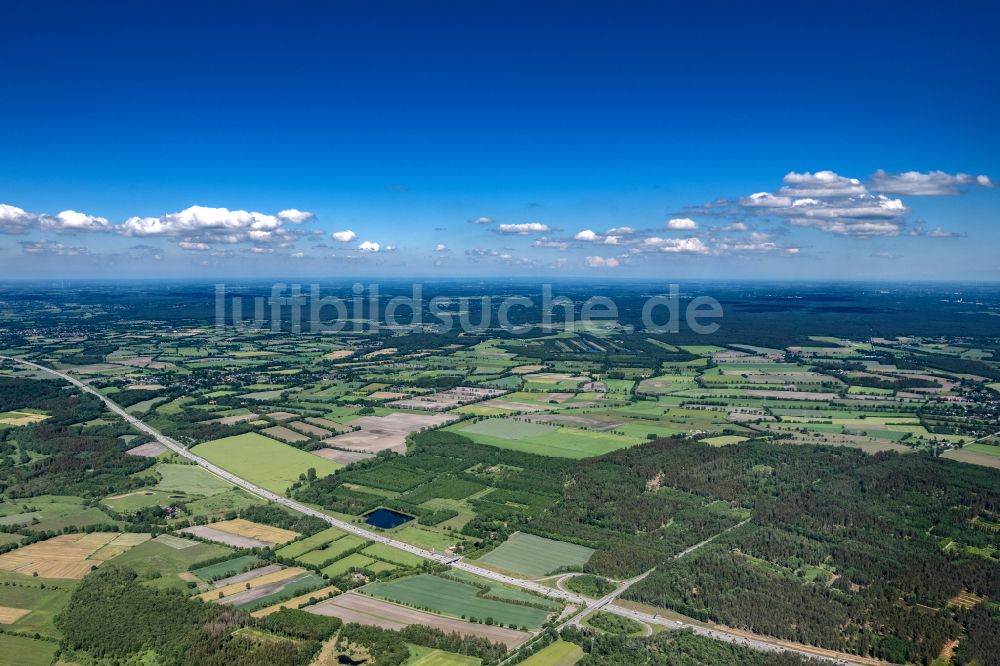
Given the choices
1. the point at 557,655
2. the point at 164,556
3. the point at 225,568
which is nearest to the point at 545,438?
the point at 225,568

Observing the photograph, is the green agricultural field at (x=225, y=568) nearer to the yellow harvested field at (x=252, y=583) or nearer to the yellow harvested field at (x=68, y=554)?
the yellow harvested field at (x=252, y=583)

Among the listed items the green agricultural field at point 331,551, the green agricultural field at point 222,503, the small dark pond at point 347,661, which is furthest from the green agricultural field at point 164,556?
the small dark pond at point 347,661

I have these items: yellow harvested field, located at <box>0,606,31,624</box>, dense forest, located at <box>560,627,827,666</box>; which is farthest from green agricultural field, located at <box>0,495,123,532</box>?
dense forest, located at <box>560,627,827,666</box>

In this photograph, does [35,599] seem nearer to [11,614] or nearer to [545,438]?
[11,614]

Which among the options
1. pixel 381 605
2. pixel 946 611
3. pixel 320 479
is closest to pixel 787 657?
pixel 946 611

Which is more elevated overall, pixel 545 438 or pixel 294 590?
pixel 545 438

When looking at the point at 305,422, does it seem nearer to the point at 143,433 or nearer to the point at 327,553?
the point at 143,433
